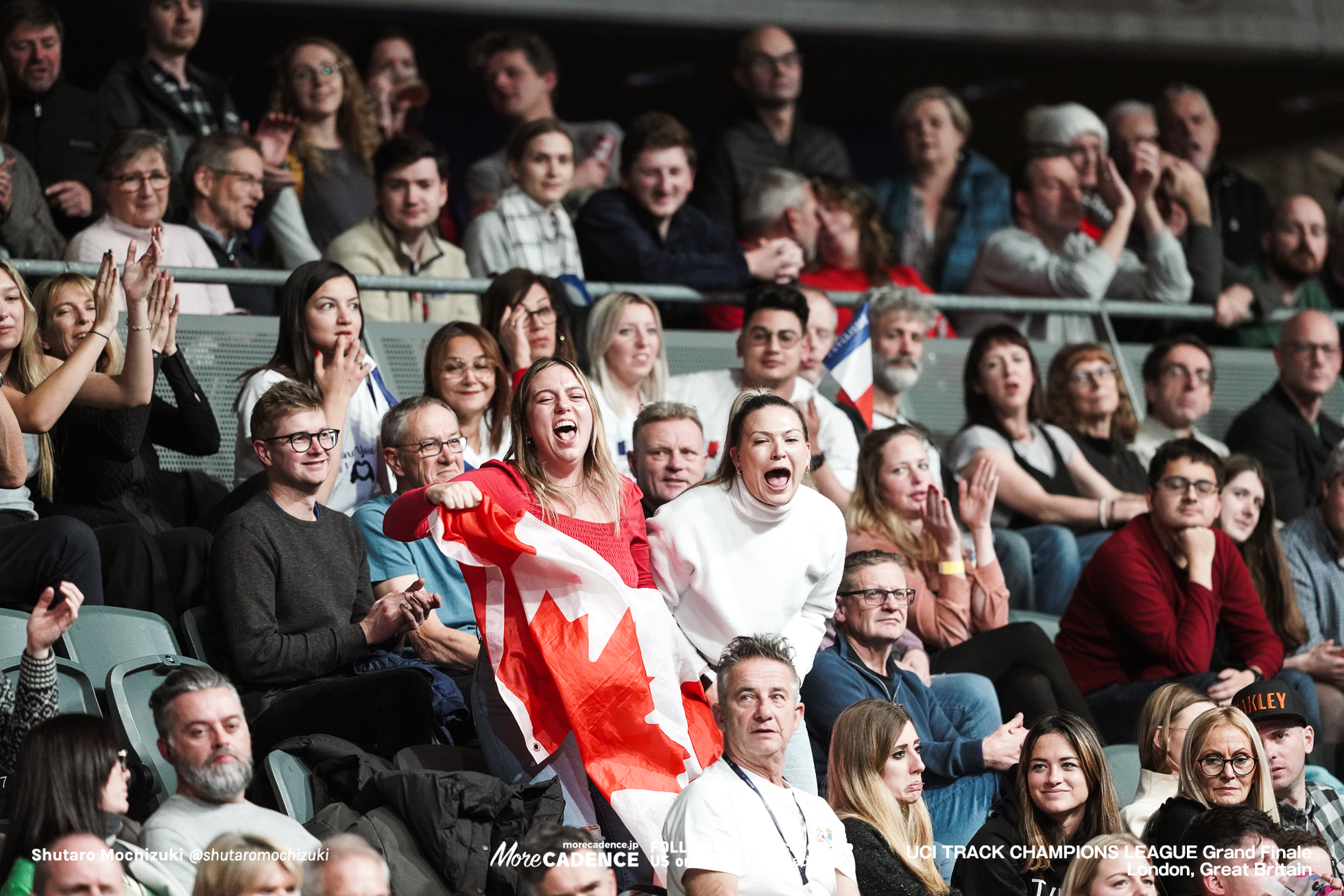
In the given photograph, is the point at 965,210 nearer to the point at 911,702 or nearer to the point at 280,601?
the point at 911,702

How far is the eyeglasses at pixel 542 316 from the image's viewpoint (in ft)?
20.7

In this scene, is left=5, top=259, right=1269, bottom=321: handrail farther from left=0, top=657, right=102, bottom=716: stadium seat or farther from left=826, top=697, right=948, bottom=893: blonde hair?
left=826, top=697, right=948, bottom=893: blonde hair

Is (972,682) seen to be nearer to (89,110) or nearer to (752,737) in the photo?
(752,737)

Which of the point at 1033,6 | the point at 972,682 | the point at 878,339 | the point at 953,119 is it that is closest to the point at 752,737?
the point at 972,682

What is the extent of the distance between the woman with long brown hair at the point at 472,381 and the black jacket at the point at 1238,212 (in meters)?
4.84

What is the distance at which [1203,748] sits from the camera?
500 centimetres

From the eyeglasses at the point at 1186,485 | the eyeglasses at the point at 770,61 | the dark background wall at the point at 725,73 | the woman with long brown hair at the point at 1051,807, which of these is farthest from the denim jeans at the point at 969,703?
the dark background wall at the point at 725,73

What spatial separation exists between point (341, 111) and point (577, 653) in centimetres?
384

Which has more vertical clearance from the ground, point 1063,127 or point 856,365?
point 1063,127

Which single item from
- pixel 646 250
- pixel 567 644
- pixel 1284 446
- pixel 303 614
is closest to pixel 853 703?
pixel 567 644

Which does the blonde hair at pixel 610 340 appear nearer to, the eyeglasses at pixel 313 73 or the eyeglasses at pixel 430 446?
the eyeglasses at pixel 430 446

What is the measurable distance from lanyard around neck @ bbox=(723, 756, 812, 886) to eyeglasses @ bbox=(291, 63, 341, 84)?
4.28 m

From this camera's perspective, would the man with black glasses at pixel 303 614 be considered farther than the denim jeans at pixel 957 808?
No

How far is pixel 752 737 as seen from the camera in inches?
164
